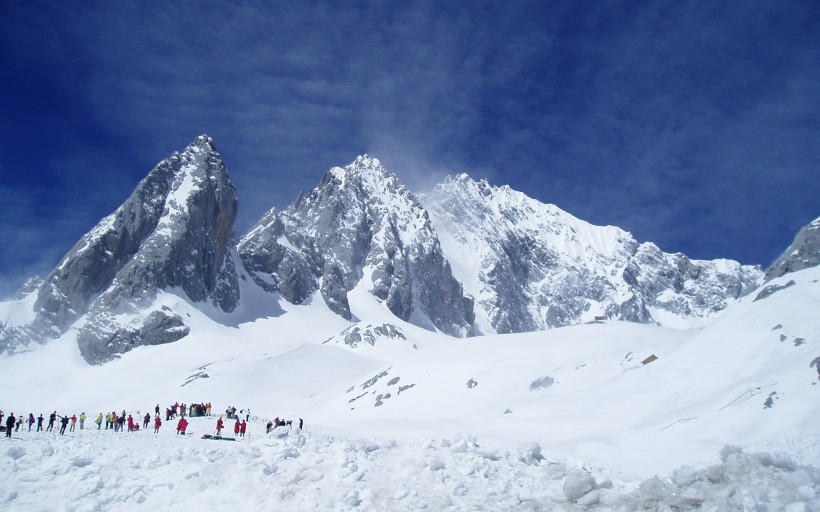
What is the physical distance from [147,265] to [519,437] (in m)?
124

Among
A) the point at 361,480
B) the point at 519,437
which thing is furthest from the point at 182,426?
the point at 361,480

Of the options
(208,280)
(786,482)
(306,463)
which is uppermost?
(208,280)

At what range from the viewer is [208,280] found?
15125 cm

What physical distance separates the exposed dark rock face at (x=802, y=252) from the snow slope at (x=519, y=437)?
22159 millimetres

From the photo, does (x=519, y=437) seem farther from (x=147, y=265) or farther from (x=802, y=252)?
(x=147, y=265)

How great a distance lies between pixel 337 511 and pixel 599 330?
47.9 metres

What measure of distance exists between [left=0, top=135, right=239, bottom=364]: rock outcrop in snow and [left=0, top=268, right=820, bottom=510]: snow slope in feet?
167

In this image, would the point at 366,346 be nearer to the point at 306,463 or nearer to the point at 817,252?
the point at 817,252

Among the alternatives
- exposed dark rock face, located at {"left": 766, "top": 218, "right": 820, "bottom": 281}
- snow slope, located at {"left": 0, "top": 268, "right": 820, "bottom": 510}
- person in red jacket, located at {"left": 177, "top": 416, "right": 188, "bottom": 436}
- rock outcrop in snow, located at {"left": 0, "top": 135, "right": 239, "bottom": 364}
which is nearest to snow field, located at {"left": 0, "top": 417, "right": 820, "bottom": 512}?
snow slope, located at {"left": 0, "top": 268, "right": 820, "bottom": 510}

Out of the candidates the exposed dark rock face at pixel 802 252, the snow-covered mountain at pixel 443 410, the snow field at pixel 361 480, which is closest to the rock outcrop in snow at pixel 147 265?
the snow-covered mountain at pixel 443 410

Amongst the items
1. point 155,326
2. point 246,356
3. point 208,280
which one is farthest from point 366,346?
point 208,280

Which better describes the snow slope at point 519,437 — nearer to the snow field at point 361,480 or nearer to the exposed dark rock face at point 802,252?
the snow field at point 361,480

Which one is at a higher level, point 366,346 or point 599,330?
point 366,346

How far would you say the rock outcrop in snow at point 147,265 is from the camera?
127m
